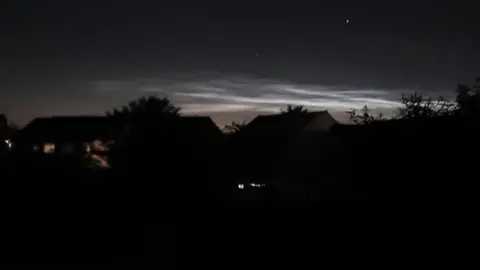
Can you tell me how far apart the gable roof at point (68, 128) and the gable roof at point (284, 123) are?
10.0m

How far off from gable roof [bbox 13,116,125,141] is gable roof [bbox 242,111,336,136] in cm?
1004

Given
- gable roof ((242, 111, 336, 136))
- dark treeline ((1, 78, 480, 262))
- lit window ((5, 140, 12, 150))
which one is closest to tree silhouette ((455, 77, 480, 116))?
dark treeline ((1, 78, 480, 262))

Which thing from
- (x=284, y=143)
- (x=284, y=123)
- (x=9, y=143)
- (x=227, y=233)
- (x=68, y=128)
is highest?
(x=284, y=123)

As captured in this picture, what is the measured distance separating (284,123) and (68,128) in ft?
57.3

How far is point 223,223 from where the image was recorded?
12.5 meters

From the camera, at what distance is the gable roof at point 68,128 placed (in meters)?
45.0

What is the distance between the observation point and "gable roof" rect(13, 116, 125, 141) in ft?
148

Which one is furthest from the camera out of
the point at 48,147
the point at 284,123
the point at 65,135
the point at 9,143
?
the point at 9,143

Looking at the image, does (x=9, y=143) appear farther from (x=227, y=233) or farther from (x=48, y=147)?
(x=227, y=233)

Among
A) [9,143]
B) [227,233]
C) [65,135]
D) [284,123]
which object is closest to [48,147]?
[65,135]

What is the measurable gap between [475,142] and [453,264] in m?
2.19

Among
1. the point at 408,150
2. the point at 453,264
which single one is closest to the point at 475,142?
the point at 408,150

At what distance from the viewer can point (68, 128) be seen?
156 feet

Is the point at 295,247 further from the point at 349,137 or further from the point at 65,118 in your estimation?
the point at 65,118
